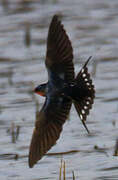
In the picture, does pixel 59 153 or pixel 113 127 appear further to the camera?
pixel 113 127

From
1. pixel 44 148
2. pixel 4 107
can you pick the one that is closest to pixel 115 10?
pixel 4 107

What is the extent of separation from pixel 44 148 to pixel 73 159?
3.25 ft

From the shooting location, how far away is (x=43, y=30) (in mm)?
11500

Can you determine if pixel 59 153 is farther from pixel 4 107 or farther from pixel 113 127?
pixel 4 107

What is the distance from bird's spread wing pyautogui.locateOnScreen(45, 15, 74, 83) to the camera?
586cm

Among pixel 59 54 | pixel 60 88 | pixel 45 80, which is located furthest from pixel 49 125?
pixel 45 80

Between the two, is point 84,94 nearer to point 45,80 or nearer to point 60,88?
point 60,88

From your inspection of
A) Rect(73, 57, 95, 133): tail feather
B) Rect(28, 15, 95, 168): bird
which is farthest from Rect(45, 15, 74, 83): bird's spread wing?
Rect(73, 57, 95, 133): tail feather

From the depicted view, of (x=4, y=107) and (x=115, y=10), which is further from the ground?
(x=4, y=107)

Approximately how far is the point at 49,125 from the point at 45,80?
3.42 meters

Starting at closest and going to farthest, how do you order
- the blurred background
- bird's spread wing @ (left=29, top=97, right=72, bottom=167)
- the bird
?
bird's spread wing @ (left=29, top=97, right=72, bottom=167)
the bird
the blurred background

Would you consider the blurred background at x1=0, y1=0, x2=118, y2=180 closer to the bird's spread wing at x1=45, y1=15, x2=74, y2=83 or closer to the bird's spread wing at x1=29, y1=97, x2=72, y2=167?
the bird's spread wing at x1=29, y1=97, x2=72, y2=167

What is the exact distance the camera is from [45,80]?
364 inches

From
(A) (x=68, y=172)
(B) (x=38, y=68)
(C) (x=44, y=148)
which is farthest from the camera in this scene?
(B) (x=38, y=68)
